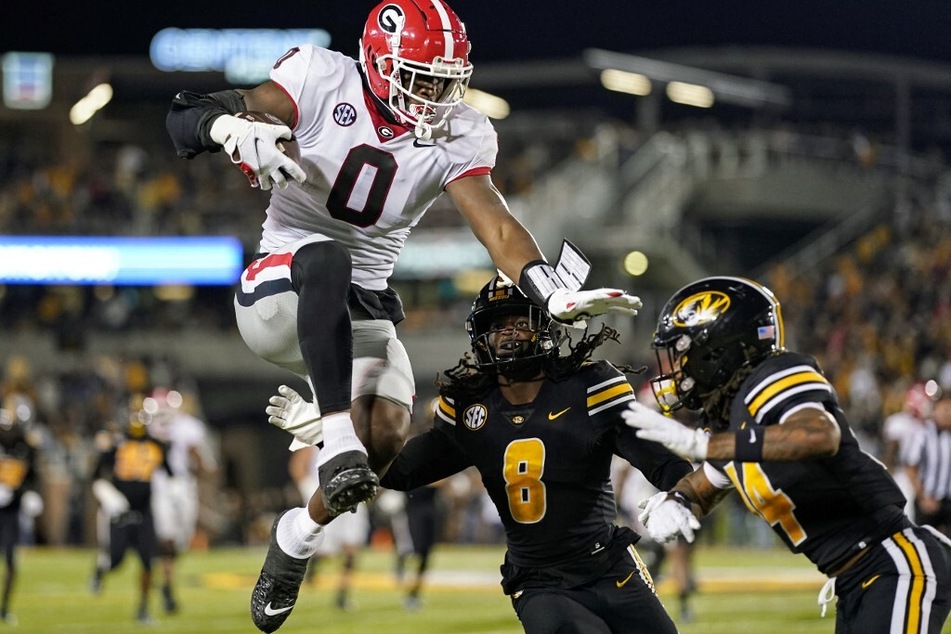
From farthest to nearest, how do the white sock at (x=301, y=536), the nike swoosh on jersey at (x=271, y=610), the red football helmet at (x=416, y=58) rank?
the nike swoosh on jersey at (x=271, y=610) → the white sock at (x=301, y=536) → the red football helmet at (x=416, y=58)

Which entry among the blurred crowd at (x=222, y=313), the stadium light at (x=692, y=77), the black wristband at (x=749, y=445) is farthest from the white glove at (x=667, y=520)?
the stadium light at (x=692, y=77)

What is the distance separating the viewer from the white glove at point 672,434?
3904 millimetres

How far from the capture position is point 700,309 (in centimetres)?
423

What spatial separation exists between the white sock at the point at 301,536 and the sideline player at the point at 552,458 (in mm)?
378

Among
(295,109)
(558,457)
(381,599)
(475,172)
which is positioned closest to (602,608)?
(558,457)

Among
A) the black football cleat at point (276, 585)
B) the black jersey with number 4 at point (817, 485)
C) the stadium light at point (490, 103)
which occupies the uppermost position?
the black jersey with number 4 at point (817, 485)

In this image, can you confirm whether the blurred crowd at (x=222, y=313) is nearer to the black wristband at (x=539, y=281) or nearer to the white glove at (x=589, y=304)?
the black wristband at (x=539, y=281)

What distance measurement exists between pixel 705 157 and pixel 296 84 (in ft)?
72.5

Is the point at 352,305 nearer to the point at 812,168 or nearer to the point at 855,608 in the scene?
the point at 855,608

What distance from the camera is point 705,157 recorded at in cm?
2595

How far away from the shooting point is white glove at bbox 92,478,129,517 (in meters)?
12.4

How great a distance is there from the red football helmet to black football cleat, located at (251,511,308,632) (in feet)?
4.94

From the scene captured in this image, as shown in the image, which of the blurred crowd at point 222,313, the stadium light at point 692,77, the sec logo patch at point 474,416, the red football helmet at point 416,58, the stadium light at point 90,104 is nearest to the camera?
the red football helmet at point 416,58

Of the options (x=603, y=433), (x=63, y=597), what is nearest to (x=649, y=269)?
(x=63, y=597)
